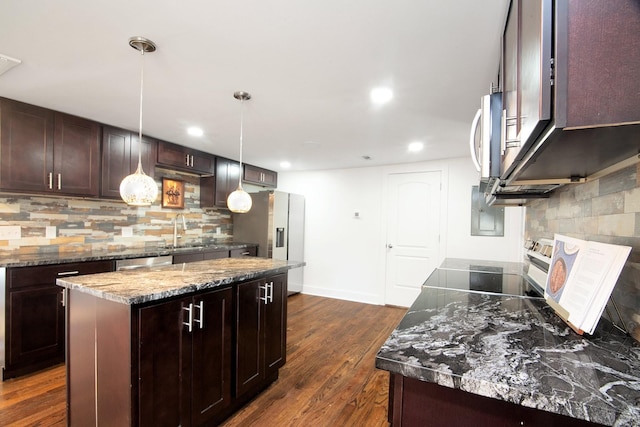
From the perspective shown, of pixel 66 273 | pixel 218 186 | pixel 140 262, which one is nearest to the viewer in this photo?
pixel 66 273

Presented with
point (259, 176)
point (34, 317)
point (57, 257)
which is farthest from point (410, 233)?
point (34, 317)

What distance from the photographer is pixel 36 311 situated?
2402mm

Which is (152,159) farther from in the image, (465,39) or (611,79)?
A: (611,79)

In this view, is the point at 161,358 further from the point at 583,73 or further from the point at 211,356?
the point at 583,73

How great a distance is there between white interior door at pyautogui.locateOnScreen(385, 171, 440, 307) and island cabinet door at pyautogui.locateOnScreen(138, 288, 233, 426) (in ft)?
10.5

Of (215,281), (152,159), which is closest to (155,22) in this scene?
(215,281)

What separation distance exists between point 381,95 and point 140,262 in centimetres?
272

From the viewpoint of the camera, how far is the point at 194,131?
313 cm

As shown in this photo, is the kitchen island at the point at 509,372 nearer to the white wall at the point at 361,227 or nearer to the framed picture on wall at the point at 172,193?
the white wall at the point at 361,227

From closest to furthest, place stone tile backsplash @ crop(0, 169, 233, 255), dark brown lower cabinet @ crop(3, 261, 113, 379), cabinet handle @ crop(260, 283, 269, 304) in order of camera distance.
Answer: cabinet handle @ crop(260, 283, 269, 304), dark brown lower cabinet @ crop(3, 261, 113, 379), stone tile backsplash @ crop(0, 169, 233, 255)

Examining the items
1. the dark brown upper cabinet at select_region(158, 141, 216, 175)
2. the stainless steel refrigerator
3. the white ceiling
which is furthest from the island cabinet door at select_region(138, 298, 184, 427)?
the stainless steel refrigerator

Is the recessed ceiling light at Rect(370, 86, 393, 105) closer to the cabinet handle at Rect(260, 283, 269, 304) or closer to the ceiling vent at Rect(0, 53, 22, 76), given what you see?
the cabinet handle at Rect(260, 283, 269, 304)

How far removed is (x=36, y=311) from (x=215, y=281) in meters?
1.84

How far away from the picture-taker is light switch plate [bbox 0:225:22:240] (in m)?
2.58
